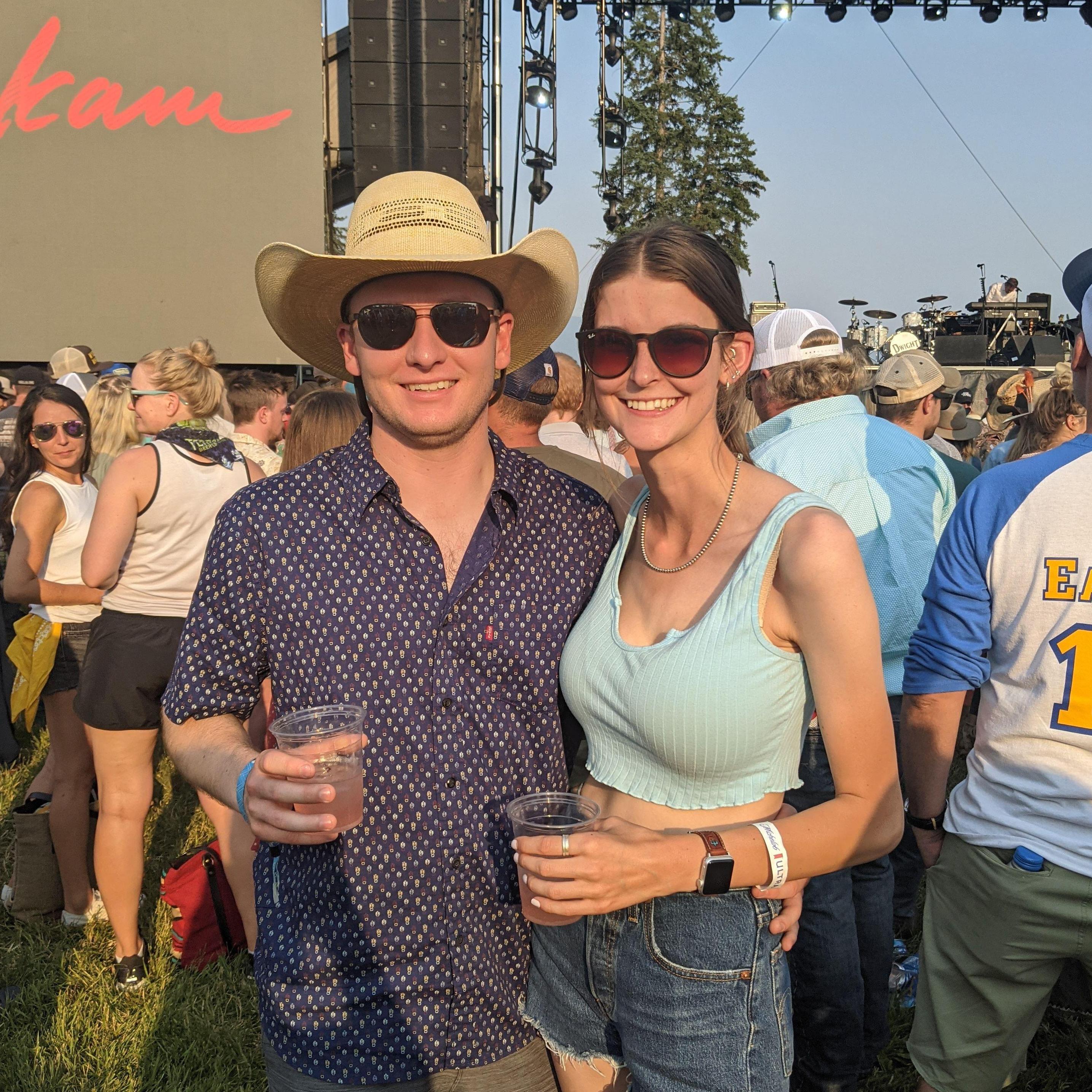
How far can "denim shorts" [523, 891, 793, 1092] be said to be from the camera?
171 centimetres

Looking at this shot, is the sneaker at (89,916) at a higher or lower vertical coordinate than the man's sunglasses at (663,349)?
lower

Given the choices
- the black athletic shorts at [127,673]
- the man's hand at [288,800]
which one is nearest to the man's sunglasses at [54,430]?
the black athletic shorts at [127,673]

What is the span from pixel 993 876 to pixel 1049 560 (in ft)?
2.53

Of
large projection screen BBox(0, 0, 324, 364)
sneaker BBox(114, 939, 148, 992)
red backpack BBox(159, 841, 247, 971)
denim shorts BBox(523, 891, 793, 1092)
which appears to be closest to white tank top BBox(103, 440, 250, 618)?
red backpack BBox(159, 841, 247, 971)

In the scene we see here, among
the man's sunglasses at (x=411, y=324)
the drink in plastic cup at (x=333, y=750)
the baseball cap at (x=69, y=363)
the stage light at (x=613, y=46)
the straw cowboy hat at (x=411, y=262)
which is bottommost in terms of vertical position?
the drink in plastic cup at (x=333, y=750)

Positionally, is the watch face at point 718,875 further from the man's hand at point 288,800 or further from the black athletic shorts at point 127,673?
the black athletic shorts at point 127,673

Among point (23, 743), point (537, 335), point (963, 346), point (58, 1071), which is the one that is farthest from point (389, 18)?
point (963, 346)

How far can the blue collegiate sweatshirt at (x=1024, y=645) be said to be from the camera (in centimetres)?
223

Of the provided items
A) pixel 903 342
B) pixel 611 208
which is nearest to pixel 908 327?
pixel 611 208

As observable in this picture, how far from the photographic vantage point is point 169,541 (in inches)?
162

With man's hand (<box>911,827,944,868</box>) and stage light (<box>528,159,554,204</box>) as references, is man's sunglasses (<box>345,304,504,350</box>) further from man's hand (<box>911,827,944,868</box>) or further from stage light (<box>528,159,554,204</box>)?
stage light (<box>528,159,554,204</box>)

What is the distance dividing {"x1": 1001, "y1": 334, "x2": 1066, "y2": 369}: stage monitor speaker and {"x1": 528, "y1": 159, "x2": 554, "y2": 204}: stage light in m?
9.68

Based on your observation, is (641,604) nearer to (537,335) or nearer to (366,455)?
(366,455)

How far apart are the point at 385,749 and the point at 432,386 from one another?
74 cm
